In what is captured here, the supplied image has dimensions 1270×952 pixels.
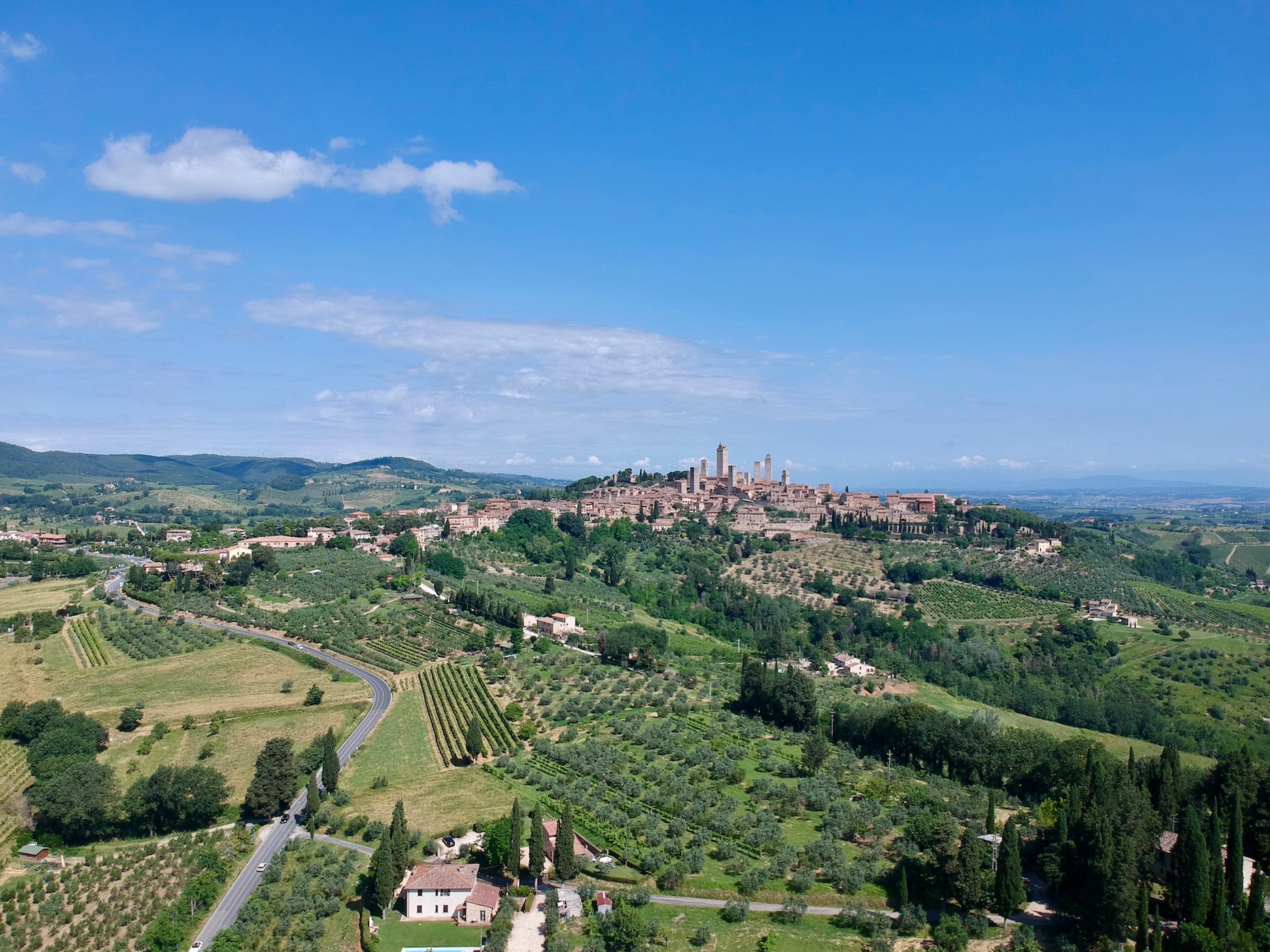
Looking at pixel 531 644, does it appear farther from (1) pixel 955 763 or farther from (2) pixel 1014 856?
(2) pixel 1014 856

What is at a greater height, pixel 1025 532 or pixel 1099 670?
pixel 1025 532

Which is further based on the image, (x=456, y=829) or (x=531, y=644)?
(x=531, y=644)

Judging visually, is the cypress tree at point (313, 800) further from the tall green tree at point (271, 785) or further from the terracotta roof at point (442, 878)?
the terracotta roof at point (442, 878)

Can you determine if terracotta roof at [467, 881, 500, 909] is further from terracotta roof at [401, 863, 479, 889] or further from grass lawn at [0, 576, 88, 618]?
grass lawn at [0, 576, 88, 618]

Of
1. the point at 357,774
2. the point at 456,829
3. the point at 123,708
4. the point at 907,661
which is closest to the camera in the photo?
the point at 456,829

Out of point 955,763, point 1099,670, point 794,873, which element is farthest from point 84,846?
point 1099,670

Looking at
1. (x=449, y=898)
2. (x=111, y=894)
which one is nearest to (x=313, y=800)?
(x=111, y=894)

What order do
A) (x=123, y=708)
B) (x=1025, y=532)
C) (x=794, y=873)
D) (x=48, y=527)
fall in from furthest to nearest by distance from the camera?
(x=48, y=527) < (x=1025, y=532) < (x=123, y=708) < (x=794, y=873)
